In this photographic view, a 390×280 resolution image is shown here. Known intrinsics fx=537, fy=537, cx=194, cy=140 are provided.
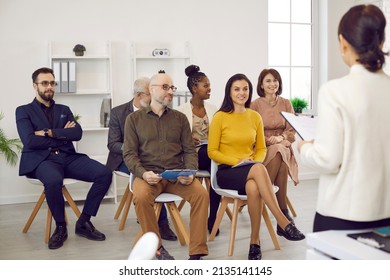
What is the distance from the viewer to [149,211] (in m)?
3.49

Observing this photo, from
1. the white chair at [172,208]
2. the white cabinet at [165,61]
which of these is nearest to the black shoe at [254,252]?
the white chair at [172,208]

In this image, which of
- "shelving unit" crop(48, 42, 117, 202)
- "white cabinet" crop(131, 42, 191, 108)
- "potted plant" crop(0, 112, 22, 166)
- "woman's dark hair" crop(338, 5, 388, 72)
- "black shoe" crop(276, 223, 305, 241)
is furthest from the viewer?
"white cabinet" crop(131, 42, 191, 108)

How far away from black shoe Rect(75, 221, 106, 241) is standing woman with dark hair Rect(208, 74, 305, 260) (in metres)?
1.05

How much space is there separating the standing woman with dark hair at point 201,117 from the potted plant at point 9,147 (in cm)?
199

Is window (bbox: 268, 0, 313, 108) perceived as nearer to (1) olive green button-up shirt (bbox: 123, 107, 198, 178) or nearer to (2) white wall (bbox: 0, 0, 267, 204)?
(2) white wall (bbox: 0, 0, 267, 204)

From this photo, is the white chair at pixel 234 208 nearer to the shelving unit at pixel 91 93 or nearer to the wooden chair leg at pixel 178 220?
the wooden chair leg at pixel 178 220

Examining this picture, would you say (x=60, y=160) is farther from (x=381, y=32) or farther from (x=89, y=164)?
(x=381, y=32)

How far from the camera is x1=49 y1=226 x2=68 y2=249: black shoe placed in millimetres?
3941

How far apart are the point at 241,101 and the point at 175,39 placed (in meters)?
2.40

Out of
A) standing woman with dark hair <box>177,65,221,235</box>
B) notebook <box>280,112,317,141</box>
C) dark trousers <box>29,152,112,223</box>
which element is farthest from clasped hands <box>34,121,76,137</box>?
notebook <box>280,112,317,141</box>

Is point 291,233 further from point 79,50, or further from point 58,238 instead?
point 79,50

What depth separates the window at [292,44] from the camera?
686 centimetres
